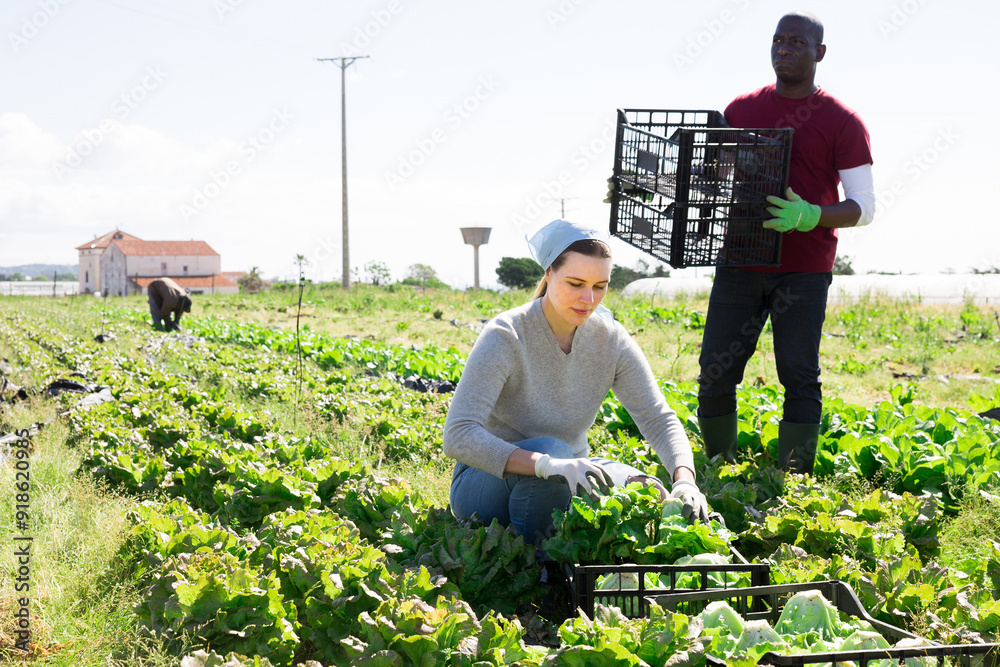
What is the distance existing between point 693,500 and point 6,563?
237 centimetres

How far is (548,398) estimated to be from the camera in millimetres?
2785

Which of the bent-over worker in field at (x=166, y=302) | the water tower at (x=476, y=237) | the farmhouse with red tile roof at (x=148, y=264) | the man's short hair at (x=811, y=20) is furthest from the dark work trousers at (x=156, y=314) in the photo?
the farmhouse with red tile roof at (x=148, y=264)

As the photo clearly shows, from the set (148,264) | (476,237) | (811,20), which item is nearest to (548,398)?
(811,20)

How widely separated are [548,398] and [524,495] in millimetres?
376

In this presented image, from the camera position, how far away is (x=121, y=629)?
2273 mm

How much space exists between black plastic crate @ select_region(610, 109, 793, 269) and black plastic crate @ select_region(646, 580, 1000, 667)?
162cm

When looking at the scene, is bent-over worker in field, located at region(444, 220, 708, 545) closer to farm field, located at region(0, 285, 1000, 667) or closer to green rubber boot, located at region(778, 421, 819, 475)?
farm field, located at region(0, 285, 1000, 667)

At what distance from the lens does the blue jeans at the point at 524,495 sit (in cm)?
258

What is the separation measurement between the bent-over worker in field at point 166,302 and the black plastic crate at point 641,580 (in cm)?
1097

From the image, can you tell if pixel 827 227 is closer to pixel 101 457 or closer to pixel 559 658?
pixel 559 658

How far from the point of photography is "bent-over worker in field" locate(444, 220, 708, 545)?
253cm

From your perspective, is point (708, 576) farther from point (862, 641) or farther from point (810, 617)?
point (862, 641)

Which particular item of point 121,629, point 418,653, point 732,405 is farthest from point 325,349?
point 418,653

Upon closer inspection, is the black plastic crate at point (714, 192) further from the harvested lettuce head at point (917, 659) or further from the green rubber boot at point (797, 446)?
the harvested lettuce head at point (917, 659)
